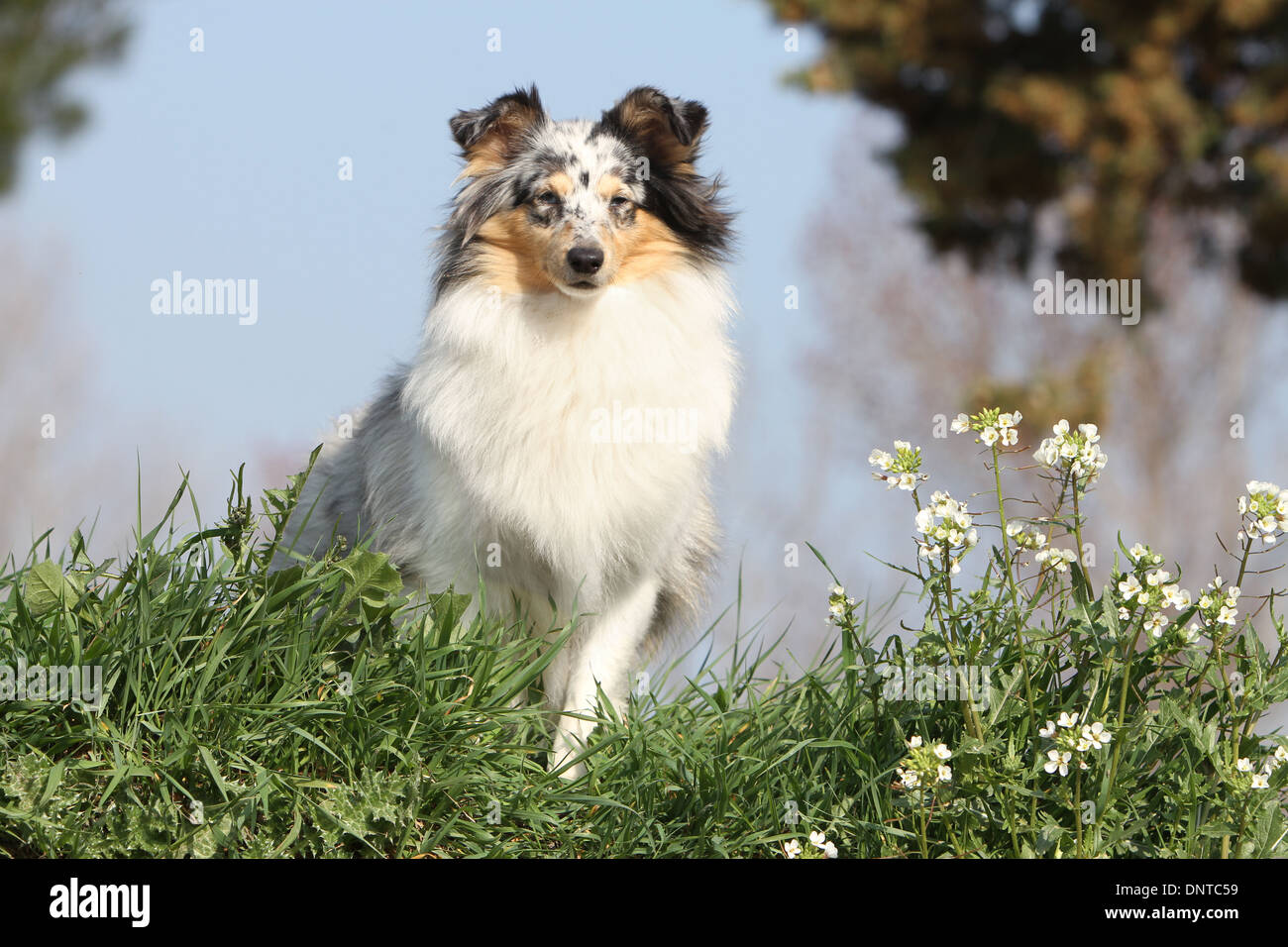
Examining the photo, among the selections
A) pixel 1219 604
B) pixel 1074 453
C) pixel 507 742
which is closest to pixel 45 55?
pixel 507 742

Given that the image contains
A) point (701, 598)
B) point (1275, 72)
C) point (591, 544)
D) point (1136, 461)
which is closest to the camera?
point (591, 544)

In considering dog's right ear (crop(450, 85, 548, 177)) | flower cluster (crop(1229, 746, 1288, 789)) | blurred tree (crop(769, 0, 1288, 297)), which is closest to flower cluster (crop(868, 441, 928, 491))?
flower cluster (crop(1229, 746, 1288, 789))

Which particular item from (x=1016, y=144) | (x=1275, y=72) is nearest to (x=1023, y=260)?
(x=1016, y=144)

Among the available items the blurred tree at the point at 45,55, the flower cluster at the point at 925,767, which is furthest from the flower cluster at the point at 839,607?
the blurred tree at the point at 45,55

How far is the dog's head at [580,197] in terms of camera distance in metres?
4.39

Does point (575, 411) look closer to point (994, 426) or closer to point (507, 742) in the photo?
point (507, 742)

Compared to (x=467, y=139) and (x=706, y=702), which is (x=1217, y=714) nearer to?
(x=706, y=702)

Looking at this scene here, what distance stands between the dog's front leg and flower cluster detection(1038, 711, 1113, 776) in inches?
60.2

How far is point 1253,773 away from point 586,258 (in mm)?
2658

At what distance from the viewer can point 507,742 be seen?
12.1 ft

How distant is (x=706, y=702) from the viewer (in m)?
4.04

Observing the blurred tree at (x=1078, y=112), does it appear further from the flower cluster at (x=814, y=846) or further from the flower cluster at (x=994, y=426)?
the flower cluster at (x=814, y=846)

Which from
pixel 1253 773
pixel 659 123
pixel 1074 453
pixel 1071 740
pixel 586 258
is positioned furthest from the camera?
pixel 659 123
